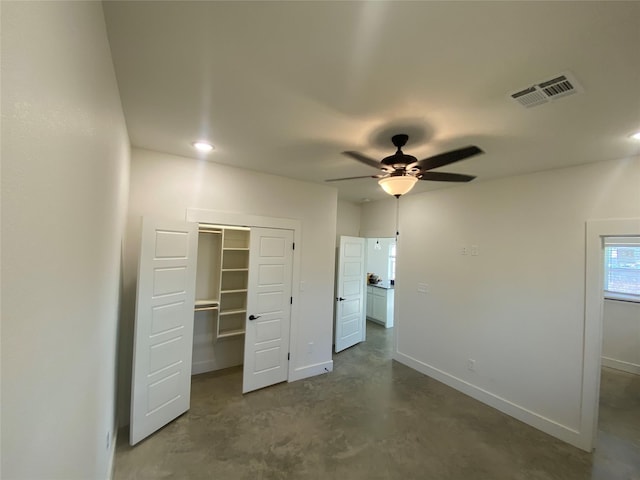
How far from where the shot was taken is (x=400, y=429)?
9.07 ft

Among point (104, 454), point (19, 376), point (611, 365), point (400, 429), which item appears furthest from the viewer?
point (611, 365)

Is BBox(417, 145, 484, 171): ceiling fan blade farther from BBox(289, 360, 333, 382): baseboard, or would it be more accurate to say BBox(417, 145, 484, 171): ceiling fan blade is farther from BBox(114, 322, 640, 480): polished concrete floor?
BBox(289, 360, 333, 382): baseboard

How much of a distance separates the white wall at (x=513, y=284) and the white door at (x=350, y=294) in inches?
39.1

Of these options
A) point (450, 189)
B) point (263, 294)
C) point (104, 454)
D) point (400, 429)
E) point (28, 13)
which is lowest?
point (400, 429)

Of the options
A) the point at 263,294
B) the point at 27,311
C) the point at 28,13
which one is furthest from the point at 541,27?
the point at 263,294

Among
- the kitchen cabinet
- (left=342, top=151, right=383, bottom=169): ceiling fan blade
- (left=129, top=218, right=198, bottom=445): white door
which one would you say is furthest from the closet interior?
the kitchen cabinet

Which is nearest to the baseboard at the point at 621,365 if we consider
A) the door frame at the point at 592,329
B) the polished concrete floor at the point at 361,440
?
the polished concrete floor at the point at 361,440

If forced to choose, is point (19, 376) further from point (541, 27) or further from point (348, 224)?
point (348, 224)

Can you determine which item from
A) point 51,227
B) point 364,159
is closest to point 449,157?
point 364,159

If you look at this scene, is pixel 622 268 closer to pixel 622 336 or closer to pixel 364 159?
pixel 622 336

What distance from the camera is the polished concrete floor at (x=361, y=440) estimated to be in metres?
2.24

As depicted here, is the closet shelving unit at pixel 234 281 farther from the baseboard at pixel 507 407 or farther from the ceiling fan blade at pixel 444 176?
the baseboard at pixel 507 407

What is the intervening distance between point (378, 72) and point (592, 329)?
10.3 feet

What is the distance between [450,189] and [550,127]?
1.87 meters
